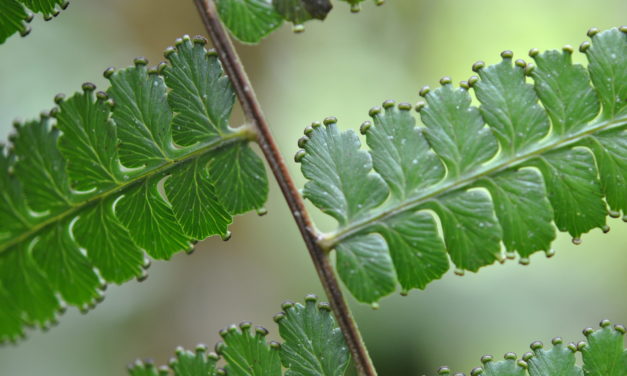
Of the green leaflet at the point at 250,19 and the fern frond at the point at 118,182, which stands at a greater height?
the green leaflet at the point at 250,19

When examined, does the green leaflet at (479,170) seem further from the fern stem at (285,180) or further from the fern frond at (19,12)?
the fern frond at (19,12)

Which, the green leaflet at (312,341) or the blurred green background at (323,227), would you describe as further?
the blurred green background at (323,227)

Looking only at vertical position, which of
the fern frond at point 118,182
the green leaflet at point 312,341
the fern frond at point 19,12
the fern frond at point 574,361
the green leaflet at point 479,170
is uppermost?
the fern frond at point 19,12

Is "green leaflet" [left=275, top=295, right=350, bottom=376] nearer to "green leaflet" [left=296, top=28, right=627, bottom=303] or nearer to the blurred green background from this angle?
"green leaflet" [left=296, top=28, right=627, bottom=303]

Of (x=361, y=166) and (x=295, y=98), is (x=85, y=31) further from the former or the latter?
(x=361, y=166)

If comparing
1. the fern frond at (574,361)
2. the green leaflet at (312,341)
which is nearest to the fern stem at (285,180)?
the green leaflet at (312,341)

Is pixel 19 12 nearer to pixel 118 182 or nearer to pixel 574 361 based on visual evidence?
pixel 118 182
